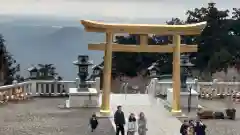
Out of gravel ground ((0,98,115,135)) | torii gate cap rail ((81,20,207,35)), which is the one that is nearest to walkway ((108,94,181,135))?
gravel ground ((0,98,115,135))

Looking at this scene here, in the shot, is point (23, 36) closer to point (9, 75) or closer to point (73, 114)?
point (9, 75)

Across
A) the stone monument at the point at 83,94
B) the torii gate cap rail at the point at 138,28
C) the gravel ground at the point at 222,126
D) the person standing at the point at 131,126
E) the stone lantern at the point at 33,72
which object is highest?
the torii gate cap rail at the point at 138,28

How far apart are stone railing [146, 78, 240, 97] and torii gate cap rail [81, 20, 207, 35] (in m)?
5.40

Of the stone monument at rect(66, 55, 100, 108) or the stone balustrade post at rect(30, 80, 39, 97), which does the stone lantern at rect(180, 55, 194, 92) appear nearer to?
the stone monument at rect(66, 55, 100, 108)

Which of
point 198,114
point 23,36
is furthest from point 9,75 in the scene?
point 23,36

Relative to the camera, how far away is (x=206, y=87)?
30.7 m

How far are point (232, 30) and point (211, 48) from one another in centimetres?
285

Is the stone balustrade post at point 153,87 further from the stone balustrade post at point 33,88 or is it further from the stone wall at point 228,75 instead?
the stone wall at point 228,75

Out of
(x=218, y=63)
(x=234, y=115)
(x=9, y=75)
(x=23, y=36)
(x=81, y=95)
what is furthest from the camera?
(x=23, y=36)

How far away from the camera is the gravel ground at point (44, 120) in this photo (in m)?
21.3

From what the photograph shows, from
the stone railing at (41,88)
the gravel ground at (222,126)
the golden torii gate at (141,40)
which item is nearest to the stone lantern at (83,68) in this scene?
the stone railing at (41,88)

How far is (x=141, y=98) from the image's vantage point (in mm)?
28516

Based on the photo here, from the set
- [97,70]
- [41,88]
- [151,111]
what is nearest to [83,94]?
[151,111]

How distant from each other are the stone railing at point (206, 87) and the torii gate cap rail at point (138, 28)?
17.7ft
